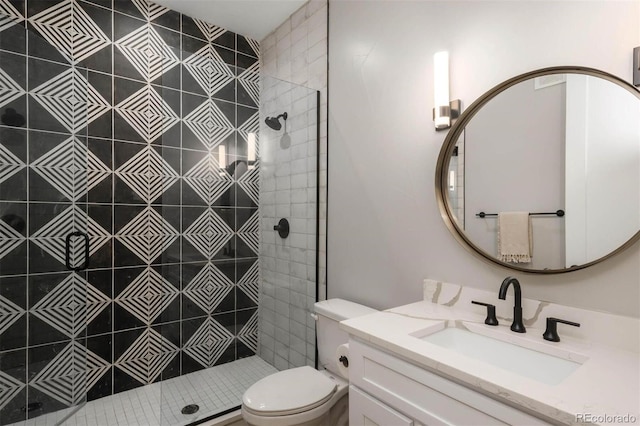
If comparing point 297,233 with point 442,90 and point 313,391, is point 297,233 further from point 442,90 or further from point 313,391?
point 442,90

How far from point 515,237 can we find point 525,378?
0.60m

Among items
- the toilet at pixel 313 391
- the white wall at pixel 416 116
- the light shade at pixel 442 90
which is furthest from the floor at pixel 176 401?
the light shade at pixel 442 90

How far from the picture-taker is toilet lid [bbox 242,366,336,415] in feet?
4.79

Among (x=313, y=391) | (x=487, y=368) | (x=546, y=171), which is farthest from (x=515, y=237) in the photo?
(x=313, y=391)

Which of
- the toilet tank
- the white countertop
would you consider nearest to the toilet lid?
the toilet tank

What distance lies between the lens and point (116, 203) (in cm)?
226

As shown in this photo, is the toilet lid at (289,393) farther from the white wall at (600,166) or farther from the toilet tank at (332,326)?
the white wall at (600,166)

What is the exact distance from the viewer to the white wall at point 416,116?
43.7 inches

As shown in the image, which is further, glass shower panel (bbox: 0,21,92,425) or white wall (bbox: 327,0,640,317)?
glass shower panel (bbox: 0,21,92,425)

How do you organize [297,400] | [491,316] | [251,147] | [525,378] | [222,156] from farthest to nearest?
[251,147] < [222,156] < [297,400] < [491,316] < [525,378]

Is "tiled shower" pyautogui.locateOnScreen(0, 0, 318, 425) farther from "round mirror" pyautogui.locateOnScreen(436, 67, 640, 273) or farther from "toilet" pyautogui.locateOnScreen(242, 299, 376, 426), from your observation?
"round mirror" pyautogui.locateOnScreen(436, 67, 640, 273)

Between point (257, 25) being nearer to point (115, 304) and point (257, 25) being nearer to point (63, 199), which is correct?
point (63, 199)

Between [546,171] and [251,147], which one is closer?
[546,171]

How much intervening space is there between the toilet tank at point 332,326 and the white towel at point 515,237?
0.74 meters
